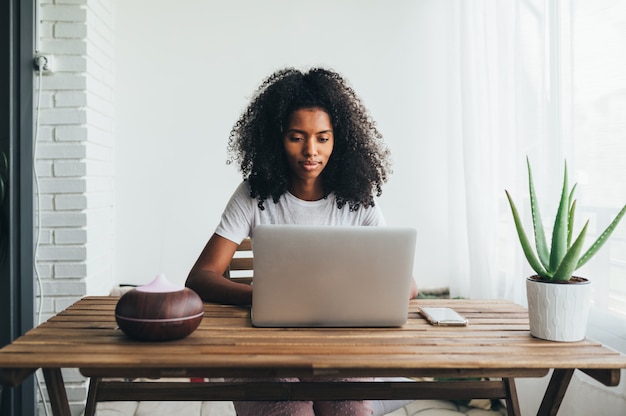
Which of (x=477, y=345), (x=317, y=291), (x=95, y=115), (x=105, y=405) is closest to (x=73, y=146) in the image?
(x=95, y=115)

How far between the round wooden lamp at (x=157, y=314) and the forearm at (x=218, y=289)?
0.31m

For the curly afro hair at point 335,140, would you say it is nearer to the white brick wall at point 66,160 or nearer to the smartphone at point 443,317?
the smartphone at point 443,317

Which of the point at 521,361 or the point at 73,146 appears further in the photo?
the point at 73,146

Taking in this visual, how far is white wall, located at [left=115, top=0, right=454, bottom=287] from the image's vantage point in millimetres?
3168

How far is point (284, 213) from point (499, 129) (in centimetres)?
123

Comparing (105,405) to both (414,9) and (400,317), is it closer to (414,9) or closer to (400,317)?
(400,317)

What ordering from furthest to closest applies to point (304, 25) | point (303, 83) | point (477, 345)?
point (304, 25) → point (303, 83) → point (477, 345)

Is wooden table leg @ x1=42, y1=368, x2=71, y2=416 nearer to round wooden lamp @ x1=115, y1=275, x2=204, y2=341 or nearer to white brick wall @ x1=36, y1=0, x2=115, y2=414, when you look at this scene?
round wooden lamp @ x1=115, y1=275, x2=204, y2=341

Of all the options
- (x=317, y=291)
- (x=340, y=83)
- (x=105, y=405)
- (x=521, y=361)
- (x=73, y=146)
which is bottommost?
(x=105, y=405)

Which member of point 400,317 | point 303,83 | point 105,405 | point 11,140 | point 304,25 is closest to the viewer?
point 400,317

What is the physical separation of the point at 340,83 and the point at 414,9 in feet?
4.55

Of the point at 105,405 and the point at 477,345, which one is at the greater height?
the point at 477,345

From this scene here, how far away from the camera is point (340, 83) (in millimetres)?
2115

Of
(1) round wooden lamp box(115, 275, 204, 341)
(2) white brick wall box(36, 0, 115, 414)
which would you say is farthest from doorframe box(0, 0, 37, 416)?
(1) round wooden lamp box(115, 275, 204, 341)
